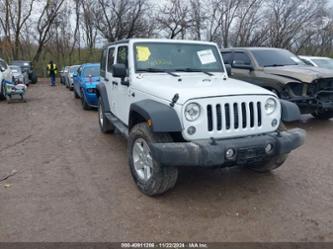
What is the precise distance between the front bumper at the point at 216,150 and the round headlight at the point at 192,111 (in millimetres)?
274

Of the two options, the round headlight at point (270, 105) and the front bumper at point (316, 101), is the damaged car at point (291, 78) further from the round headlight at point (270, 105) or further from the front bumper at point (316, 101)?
the round headlight at point (270, 105)

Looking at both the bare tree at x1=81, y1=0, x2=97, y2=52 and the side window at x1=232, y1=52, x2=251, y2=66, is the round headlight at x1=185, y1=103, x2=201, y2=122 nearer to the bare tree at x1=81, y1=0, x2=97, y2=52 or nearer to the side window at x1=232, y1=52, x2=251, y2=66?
A: the side window at x1=232, y1=52, x2=251, y2=66

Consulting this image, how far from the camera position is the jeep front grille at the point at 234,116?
3.59 metres

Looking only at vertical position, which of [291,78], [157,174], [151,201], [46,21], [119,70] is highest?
[46,21]

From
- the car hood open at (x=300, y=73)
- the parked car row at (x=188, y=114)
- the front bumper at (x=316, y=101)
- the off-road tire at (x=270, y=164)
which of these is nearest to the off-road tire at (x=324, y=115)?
the front bumper at (x=316, y=101)

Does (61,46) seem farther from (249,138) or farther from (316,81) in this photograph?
(249,138)

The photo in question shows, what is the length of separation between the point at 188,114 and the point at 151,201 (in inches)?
45.9

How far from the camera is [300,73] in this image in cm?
744

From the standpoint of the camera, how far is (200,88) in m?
3.86

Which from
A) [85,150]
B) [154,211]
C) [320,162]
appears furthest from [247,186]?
[85,150]

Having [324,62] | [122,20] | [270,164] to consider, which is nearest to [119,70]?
[270,164]

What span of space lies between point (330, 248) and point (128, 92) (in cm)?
326

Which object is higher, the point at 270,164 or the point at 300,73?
the point at 300,73

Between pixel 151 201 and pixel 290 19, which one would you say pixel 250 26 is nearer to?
pixel 290 19
